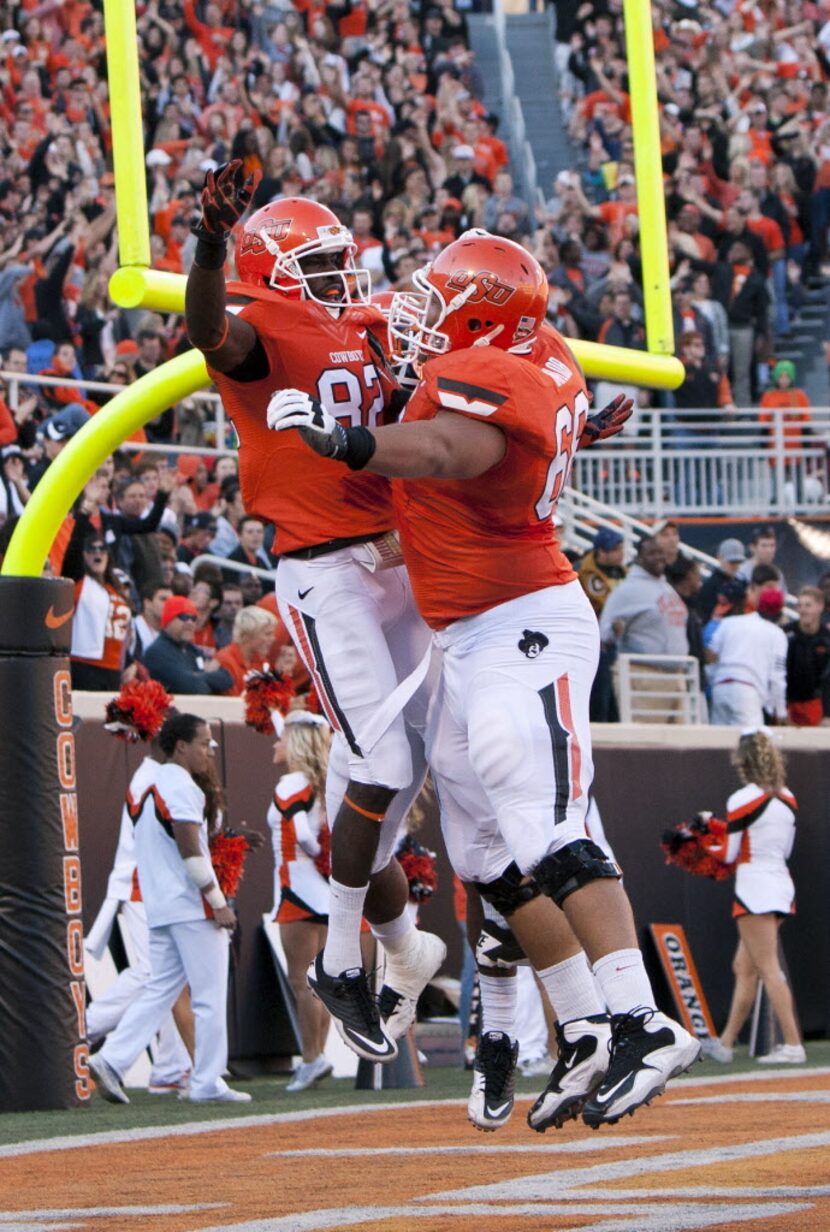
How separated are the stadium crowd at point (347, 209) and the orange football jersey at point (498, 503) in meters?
5.50

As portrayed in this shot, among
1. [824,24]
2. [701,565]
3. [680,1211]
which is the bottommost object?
[680,1211]

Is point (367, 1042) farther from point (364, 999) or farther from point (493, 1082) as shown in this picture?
point (493, 1082)

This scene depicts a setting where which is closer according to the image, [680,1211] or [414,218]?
[680,1211]

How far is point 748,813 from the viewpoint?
38.4 ft

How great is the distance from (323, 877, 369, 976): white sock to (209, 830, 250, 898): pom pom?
4.12 meters

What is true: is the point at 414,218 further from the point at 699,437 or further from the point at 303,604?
the point at 303,604

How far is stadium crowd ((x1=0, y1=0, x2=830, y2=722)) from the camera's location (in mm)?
11922

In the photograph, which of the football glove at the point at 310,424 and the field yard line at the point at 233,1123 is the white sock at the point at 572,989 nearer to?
the football glove at the point at 310,424

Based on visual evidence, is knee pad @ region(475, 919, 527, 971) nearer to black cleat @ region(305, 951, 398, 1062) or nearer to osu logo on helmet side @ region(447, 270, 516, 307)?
black cleat @ region(305, 951, 398, 1062)

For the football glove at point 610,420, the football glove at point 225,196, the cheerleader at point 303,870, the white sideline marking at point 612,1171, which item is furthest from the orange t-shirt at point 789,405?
the football glove at point 225,196

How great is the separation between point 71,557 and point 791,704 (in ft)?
18.2

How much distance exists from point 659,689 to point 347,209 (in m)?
4.59

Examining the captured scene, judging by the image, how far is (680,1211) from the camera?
5453 mm

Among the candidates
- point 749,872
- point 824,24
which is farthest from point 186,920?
point 824,24
